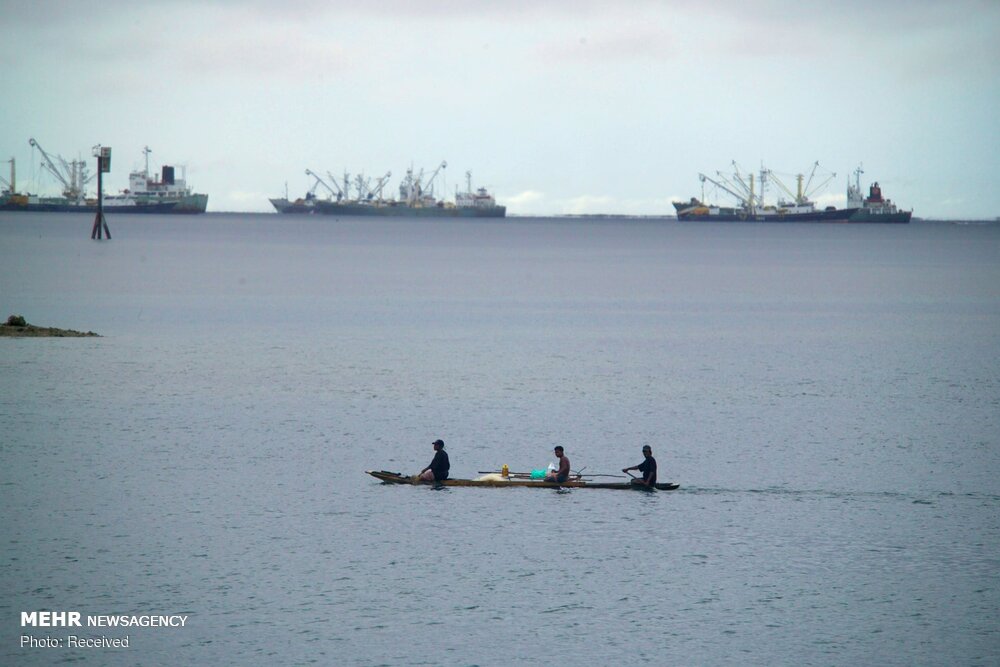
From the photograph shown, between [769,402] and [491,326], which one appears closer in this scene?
[769,402]

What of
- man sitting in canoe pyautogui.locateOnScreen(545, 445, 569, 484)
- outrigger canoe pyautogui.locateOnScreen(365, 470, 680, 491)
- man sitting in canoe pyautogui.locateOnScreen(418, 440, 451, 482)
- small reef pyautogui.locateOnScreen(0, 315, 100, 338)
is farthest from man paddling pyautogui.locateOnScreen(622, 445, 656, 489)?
small reef pyautogui.locateOnScreen(0, 315, 100, 338)

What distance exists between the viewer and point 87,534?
1409 inches

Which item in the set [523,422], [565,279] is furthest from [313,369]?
[565,279]

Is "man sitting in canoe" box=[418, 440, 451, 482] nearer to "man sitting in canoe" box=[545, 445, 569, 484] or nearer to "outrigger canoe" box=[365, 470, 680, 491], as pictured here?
"outrigger canoe" box=[365, 470, 680, 491]

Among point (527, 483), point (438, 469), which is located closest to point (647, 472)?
point (527, 483)

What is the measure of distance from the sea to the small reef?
3.83 ft

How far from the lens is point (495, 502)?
1571 inches

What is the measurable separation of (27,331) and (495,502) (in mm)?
49087

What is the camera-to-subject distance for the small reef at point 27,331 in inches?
3059

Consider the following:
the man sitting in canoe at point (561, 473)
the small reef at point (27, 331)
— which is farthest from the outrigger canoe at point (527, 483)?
the small reef at point (27, 331)

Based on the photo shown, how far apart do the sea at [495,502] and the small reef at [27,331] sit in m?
1.17

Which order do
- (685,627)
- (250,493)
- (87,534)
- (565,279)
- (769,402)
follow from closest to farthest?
(685,627)
(87,534)
(250,493)
(769,402)
(565,279)

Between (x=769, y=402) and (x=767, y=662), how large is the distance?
32254 mm

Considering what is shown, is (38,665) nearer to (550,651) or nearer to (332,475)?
(550,651)
